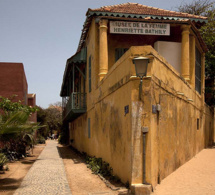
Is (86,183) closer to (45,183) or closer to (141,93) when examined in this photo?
(45,183)

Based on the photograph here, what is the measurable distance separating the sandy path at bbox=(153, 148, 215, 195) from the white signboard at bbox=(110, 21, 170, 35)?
225 inches

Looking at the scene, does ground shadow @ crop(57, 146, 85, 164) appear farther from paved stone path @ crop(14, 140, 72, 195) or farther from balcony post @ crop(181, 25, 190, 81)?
balcony post @ crop(181, 25, 190, 81)

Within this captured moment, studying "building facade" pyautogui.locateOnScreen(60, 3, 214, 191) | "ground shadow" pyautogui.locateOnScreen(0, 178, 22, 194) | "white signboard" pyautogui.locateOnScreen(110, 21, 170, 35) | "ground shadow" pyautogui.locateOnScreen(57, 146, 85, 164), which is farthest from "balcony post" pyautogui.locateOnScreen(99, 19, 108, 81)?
"ground shadow" pyautogui.locateOnScreen(0, 178, 22, 194)

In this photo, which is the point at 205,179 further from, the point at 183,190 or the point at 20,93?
the point at 20,93

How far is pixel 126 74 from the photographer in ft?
25.2

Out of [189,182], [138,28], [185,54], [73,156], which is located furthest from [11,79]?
[189,182]

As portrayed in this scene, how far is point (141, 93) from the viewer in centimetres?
709

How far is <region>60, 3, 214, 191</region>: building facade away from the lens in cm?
712

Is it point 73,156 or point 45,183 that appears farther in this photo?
point 73,156

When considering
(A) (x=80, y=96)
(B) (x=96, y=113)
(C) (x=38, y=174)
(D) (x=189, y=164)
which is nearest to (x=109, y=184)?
(C) (x=38, y=174)

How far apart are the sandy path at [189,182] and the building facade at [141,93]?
9.7 inches

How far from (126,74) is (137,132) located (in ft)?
4.92

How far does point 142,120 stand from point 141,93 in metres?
0.61

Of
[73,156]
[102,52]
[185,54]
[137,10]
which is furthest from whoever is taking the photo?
[73,156]
